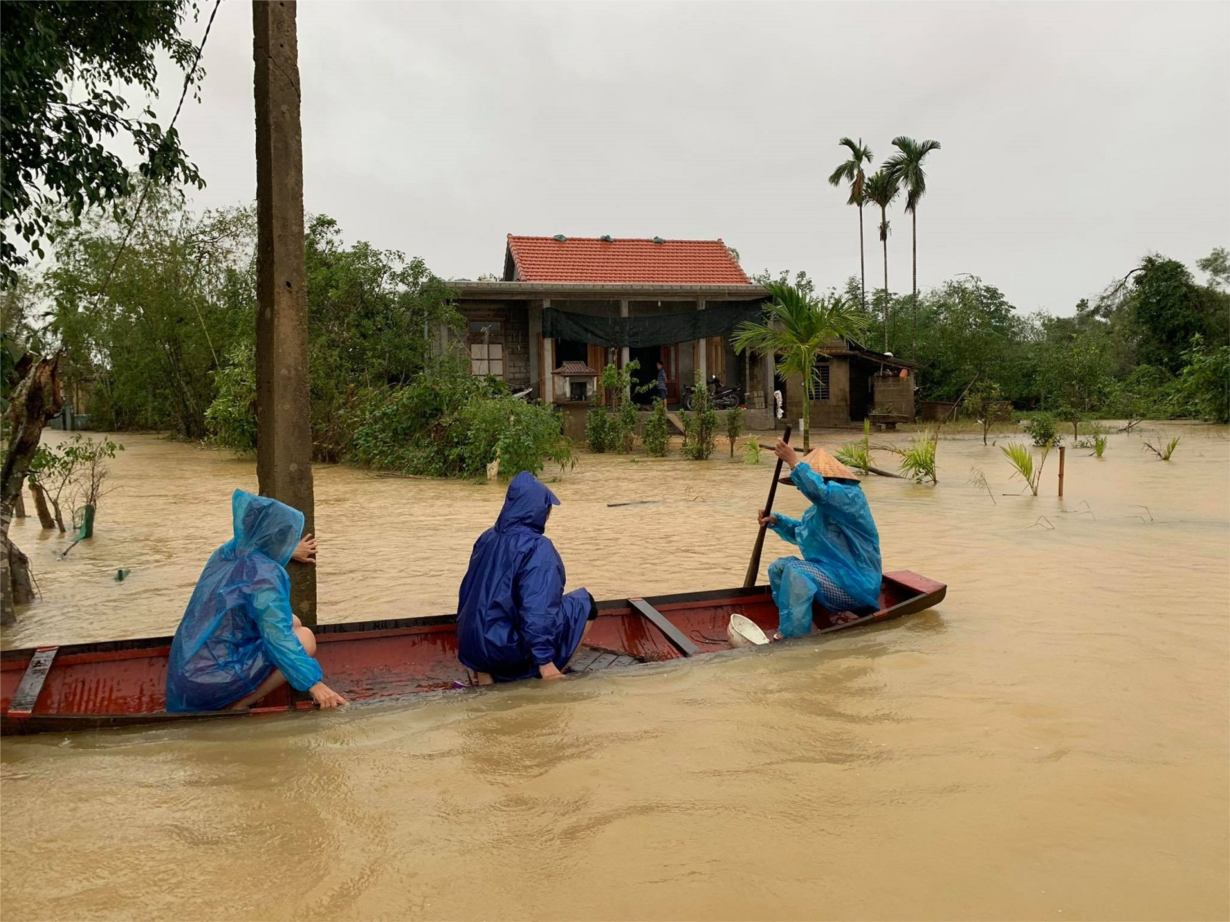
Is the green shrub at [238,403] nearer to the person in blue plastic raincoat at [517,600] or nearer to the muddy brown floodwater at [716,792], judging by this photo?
the muddy brown floodwater at [716,792]

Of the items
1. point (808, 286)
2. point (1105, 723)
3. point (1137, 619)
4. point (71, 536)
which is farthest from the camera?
point (808, 286)

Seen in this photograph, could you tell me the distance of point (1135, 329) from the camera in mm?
29375

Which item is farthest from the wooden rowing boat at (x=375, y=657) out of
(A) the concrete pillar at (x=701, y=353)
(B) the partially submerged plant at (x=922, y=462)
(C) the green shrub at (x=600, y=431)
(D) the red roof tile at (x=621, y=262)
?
(D) the red roof tile at (x=621, y=262)

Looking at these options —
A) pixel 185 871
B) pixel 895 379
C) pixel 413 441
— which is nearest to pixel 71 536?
pixel 413 441

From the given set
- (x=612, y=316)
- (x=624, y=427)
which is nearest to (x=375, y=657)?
(x=624, y=427)

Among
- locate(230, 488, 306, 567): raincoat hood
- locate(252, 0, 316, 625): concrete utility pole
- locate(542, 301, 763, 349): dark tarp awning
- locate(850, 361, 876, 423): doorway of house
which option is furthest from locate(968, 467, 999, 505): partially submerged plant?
locate(850, 361, 876, 423): doorway of house

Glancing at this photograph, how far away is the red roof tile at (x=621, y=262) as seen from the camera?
21328 mm

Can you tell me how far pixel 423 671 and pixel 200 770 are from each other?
55.3 inches

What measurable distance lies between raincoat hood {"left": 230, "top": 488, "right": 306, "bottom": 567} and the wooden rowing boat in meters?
0.64

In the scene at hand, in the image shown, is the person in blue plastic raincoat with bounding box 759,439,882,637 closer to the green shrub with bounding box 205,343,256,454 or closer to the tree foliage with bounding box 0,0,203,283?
the tree foliage with bounding box 0,0,203,283

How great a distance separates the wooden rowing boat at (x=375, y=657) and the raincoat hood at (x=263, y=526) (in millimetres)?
645

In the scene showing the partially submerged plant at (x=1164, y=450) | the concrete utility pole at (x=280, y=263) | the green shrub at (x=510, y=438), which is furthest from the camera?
the partially submerged plant at (x=1164, y=450)

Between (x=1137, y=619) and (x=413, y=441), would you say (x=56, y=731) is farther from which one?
(x=413, y=441)

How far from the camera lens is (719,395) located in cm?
2138
